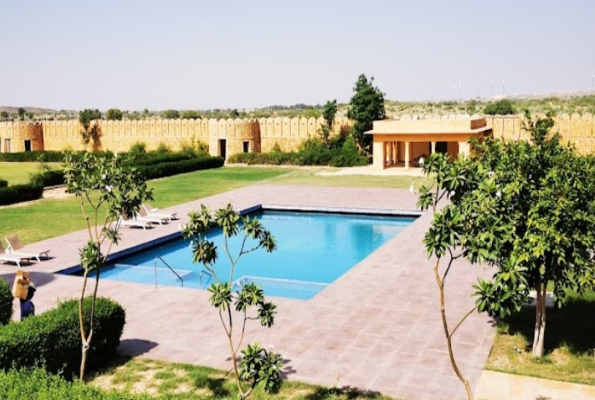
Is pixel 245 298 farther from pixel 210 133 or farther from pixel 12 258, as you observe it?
pixel 210 133

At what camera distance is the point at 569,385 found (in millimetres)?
7262

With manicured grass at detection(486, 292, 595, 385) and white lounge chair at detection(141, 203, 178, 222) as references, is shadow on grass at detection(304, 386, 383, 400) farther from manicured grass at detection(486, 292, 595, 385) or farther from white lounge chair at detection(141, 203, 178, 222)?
white lounge chair at detection(141, 203, 178, 222)

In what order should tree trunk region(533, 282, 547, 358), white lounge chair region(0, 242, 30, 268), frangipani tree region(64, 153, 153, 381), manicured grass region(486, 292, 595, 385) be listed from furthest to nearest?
white lounge chair region(0, 242, 30, 268)
tree trunk region(533, 282, 547, 358)
manicured grass region(486, 292, 595, 385)
frangipani tree region(64, 153, 153, 381)

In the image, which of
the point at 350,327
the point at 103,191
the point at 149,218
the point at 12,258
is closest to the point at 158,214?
the point at 149,218

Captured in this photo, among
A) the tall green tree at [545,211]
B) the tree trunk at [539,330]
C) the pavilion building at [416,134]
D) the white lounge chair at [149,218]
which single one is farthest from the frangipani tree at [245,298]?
the pavilion building at [416,134]

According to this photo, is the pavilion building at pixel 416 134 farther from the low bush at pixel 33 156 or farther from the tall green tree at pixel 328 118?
the low bush at pixel 33 156

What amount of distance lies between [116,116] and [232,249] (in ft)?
176

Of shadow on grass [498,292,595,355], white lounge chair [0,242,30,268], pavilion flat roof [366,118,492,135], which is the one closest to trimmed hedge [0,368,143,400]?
shadow on grass [498,292,595,355]

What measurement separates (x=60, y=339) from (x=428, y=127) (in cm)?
2501

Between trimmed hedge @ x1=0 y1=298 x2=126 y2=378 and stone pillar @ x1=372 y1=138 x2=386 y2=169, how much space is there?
949 inches

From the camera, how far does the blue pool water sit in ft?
43.8

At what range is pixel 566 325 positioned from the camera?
30.0 ft

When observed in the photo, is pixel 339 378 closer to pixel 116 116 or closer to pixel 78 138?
pixel 78 138

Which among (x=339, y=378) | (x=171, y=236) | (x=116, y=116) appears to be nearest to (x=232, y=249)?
(x=171, y=236)
